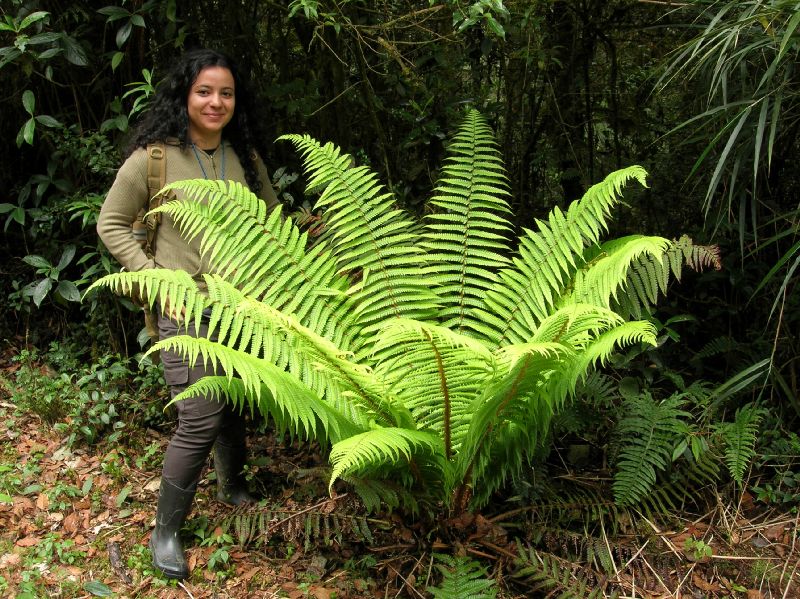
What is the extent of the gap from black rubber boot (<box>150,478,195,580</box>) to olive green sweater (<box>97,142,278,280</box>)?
703 mm

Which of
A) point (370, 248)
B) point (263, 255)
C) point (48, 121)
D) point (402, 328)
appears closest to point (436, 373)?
point (402, 328)

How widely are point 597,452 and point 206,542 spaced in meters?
1.45

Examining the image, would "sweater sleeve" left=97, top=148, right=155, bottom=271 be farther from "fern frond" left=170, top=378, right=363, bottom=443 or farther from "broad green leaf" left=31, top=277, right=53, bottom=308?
"broad green leaf" left=31, top=277, right=53, bottom=308

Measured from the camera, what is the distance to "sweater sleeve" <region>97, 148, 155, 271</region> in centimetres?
218

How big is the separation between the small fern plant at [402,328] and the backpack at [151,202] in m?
0.07

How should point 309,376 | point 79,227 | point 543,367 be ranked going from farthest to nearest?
point 79,227, point 309,376, point 543,367

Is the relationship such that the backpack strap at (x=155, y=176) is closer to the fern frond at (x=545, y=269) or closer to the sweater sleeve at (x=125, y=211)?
the sweater sleeve at (x=125, y=211)

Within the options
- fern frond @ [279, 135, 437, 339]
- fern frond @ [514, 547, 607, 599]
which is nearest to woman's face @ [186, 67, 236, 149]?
fern frond @ [279, 135, 437, 339]

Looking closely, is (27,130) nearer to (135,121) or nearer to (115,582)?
(135,121)

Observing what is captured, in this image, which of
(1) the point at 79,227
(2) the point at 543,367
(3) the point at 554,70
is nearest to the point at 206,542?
(2) the point at 543,367

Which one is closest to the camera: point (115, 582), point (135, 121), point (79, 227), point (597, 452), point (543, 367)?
point (543, 367)

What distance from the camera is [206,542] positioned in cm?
237

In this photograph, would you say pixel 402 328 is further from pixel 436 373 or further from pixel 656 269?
pixel 656 269

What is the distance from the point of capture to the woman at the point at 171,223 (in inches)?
86.3
